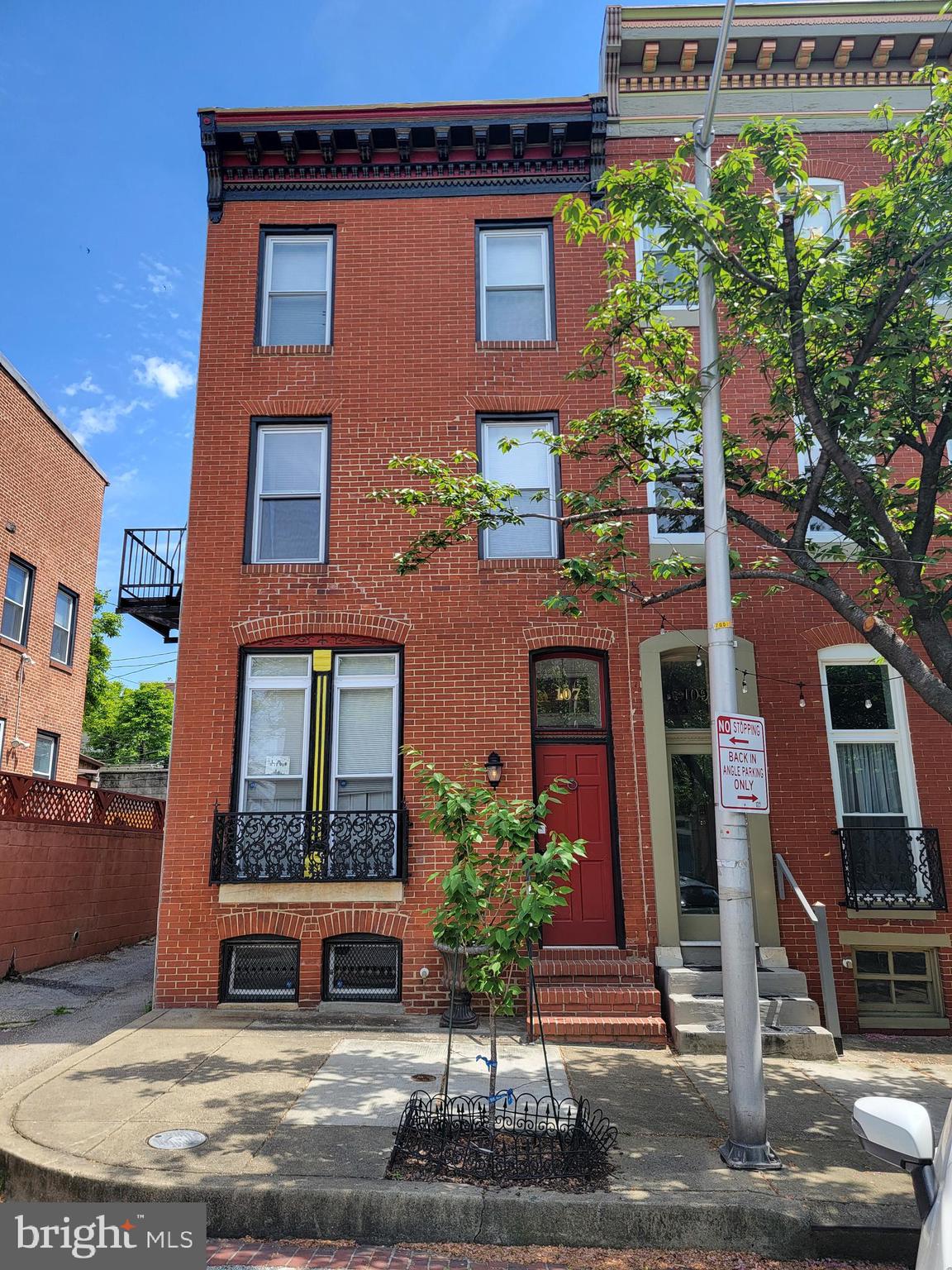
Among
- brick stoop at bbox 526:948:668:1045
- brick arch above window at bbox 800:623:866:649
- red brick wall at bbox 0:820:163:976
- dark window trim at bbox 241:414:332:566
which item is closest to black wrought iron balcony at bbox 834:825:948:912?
brick arch above window at bbox 800:623:866:649

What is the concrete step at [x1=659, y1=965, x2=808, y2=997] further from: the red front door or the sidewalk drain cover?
the sidewalk drain cover

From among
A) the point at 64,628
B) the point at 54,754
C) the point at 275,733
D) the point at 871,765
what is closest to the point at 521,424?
the point at 275,733

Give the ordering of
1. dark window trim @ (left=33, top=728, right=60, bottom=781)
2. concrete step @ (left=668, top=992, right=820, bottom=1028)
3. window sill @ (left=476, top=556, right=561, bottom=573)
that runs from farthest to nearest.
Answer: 1. dark window trim @ (left=33, top=728, right=60, bottom=781)
2. window sill @ (left=476, top=556, right=561, bottom=573)
3. concrete step @ (left=668, top=992, right=820, bottom=1028)

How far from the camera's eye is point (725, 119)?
12070mm

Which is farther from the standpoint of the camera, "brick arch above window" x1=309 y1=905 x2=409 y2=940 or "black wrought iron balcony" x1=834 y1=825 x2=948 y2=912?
"black wrought iron balcony" x1=834 y1=825 x2=948 y2=912

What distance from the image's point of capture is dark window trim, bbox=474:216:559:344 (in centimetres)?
1164

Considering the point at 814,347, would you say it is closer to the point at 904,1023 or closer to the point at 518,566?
the point at 518,566

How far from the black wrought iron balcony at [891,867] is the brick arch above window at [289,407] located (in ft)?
26.3

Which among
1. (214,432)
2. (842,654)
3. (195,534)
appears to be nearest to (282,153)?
(214,432)

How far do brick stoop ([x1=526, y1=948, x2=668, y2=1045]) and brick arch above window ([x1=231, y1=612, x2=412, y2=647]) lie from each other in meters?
4.11

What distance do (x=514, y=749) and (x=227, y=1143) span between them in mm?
5274

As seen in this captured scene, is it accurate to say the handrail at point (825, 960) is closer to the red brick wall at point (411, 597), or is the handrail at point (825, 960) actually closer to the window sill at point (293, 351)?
the red brick wall at point (411, 597)

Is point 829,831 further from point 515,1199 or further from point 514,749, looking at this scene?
point 515,1199

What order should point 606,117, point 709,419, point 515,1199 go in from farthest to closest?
point 606,117, point 709,419, point 515,1199
